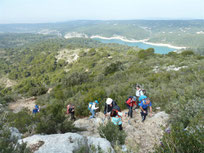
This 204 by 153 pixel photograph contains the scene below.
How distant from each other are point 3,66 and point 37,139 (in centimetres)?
8015

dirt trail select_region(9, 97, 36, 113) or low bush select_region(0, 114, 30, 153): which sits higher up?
low bush select_region(0, 114, 30, 153)

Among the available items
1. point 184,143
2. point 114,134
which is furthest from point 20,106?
point 184,143

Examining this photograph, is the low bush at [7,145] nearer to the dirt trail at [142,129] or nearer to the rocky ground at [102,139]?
the rocky ground at [102,139]

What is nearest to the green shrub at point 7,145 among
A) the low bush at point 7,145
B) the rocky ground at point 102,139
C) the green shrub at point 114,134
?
the low bush at point 7,145

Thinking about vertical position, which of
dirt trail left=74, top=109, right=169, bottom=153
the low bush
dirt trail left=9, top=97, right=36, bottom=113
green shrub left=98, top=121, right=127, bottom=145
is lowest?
dirt trail left=9, top=97, right=36, bottom=113

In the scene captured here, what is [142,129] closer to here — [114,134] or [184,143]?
[114,134]

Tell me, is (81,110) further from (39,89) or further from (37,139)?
(39,89)

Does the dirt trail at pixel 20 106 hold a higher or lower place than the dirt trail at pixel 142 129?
lower

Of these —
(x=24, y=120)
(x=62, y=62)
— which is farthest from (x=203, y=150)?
(x=62, y=62)

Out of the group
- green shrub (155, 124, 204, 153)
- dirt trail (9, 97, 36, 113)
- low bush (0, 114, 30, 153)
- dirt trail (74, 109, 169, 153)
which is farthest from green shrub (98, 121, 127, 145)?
dirt trail (9, 97, 36, 113)

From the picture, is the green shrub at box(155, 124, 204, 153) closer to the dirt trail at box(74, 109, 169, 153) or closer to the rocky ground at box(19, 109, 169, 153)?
the rocky ground at box(19, 109, 169, 153)

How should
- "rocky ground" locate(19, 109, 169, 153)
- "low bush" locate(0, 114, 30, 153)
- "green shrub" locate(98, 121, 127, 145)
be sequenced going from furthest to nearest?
"green shrub" locate(98, 121, 127, 145), "rocky ground" locate(19, 109, 169, 153), "low bush" locate(0, 114, 30, 153)

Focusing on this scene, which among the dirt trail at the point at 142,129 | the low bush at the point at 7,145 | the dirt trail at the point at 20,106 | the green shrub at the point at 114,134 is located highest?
the low bush at the point at 7,145

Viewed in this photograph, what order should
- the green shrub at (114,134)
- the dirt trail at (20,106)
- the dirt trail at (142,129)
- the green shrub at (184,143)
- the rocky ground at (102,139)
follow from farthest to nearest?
the dirt trail at (20,106), the dirt trail at (142,129), the green shrub at (114,134), the rocky ground at (102,139), the green shrub at (184,143)
